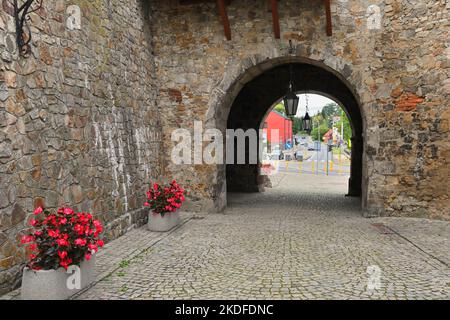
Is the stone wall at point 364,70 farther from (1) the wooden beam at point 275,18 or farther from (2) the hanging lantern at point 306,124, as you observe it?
(2) the hanging lantern at point 306,124

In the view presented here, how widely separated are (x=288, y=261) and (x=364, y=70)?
4284 mm

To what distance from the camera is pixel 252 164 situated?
1216 centimetres

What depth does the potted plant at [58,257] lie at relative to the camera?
3189mm

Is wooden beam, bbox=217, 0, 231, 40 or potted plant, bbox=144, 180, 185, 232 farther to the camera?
wooden beam, bbox=217, 0, 231, 40

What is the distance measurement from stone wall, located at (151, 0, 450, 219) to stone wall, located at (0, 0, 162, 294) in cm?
71

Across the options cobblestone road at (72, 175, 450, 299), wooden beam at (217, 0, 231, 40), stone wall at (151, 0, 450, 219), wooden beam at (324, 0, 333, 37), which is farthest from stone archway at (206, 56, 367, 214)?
cobblestone road at (72, 175, 450, 299)

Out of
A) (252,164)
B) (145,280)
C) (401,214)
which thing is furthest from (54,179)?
(252,164)

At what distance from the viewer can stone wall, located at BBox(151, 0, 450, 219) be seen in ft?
22.2

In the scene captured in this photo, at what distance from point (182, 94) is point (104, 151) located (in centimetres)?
284

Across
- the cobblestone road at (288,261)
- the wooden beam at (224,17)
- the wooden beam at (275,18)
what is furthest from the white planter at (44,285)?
the wooden beam at (275,18)

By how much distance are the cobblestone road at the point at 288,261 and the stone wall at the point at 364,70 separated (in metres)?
0.78

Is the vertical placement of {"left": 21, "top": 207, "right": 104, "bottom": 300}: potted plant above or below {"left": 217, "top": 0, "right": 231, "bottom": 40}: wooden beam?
below

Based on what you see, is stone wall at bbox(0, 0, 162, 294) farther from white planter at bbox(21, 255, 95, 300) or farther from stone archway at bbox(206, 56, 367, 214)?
stone archway at bbox(206, 56, 367, 214)

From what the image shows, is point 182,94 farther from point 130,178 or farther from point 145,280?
point 145,280
